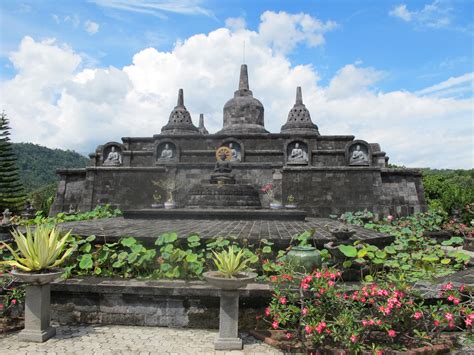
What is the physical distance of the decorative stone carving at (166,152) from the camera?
22.3 m

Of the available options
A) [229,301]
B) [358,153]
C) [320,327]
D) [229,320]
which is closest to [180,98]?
[358,153]

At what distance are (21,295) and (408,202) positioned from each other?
19616 millimetres

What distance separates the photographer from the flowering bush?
429 centimetres

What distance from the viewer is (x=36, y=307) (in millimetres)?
4922

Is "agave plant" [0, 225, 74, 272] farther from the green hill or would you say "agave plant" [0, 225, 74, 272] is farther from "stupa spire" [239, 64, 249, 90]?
Answer: the green hill

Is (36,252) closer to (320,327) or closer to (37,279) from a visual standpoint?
(37,279)

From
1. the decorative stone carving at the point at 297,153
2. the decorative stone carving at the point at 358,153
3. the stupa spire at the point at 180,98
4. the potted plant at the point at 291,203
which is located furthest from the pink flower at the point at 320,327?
the stupa spire at the point at 180,98

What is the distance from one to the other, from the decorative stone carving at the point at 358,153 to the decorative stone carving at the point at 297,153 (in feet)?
8.25

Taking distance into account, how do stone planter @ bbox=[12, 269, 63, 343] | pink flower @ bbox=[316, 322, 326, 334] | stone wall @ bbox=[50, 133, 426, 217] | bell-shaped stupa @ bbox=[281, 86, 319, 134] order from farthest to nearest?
bell-shaped stupa @ bbox=[281, 86, 319, 134] → stone wall @ bbox=[50, 133, 426, 217] → stone planter @ bbox=[12, 269, 63, 343] → pink flower @ bbox=[316, 322, 326, 334]

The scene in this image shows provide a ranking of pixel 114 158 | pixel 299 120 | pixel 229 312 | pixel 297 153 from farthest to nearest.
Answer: pixel 299 120 < pixel 114 158 < pixel 297 153 < pixel 229 312

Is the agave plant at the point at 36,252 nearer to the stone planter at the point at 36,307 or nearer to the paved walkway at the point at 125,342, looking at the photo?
the stone planter at the point at 36,307

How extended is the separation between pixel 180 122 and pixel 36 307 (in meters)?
21.4

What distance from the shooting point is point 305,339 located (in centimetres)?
459

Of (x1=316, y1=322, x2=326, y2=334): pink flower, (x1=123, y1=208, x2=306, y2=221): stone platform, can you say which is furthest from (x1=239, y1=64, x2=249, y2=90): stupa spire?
(x1=316, y1=322, x2=326, y2=334): pink flower
